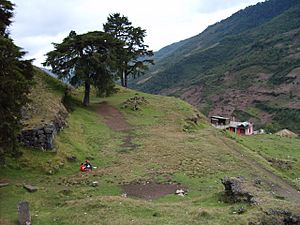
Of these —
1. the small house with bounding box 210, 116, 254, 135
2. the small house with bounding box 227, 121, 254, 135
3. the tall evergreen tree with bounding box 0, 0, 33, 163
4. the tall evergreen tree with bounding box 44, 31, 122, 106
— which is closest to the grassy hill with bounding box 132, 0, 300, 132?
the small house with bounding box 210, 116, 254, 135

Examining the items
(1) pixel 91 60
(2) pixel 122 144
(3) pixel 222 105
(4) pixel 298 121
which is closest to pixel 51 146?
(2) pixel 122 144

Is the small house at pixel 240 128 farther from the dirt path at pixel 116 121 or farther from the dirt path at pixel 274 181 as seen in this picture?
the dirt path at pixel 274 181

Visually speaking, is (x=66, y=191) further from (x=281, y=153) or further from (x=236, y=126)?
(x=236, y=126)

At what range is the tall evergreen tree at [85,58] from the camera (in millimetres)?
39781

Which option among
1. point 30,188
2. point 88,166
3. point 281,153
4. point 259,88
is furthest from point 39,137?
point 259,88

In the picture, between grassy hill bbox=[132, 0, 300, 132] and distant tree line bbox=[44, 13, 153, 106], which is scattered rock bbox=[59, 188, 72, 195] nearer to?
distant tree line bbox=[44, 13, 153, 106]

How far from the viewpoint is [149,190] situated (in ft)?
73.9

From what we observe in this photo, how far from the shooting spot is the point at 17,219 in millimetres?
16875

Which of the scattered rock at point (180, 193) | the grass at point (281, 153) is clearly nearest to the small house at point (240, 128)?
the grass at point (281, 153)

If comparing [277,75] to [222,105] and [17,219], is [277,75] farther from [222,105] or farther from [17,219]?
[17,219]

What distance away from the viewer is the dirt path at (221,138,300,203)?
77.7 feet

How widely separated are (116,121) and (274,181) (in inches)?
752

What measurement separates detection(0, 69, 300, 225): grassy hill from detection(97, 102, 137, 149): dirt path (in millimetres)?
124

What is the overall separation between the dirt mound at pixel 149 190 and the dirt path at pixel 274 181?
6.45 metres
